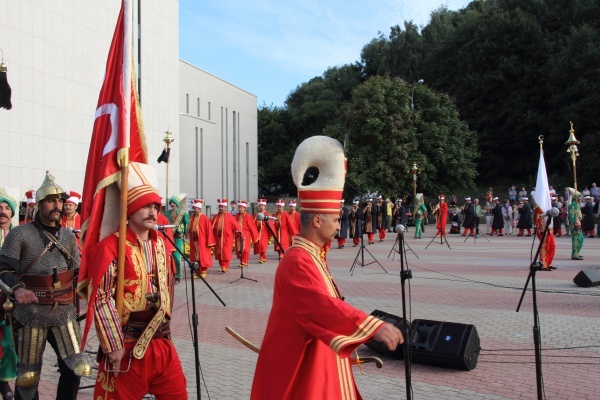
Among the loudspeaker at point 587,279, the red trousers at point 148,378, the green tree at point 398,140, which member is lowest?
the loudspeaker at point 587,279

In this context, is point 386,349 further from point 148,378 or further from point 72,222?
point 72,222

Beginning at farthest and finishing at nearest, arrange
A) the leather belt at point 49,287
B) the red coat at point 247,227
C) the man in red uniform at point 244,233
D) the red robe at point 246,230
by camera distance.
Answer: the red coat at point 247,227
the red robe at point 246,230
the man in red uniform at point 244,233
the leather belt at point 49,287

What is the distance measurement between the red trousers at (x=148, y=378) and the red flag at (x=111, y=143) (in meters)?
0.37

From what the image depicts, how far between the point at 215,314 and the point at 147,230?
6.33 metres

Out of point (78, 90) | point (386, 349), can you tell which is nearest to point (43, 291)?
point (386, 349)

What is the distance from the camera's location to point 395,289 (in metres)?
12.6

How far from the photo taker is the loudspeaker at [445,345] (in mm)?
6602

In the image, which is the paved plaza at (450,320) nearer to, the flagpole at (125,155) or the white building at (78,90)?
the flagpole at (125,155)

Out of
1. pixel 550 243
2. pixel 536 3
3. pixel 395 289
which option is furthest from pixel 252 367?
pixel 536 3

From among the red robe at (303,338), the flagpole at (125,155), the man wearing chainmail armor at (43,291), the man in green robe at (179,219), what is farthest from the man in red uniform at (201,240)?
the red robe at (303,338)

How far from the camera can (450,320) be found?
358 inches

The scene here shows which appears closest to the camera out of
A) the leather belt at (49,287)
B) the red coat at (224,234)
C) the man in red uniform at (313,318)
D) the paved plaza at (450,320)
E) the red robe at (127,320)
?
the man in red uniform at (313,318)

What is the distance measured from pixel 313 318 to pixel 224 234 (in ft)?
46.6

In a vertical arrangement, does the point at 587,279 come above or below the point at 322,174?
below
